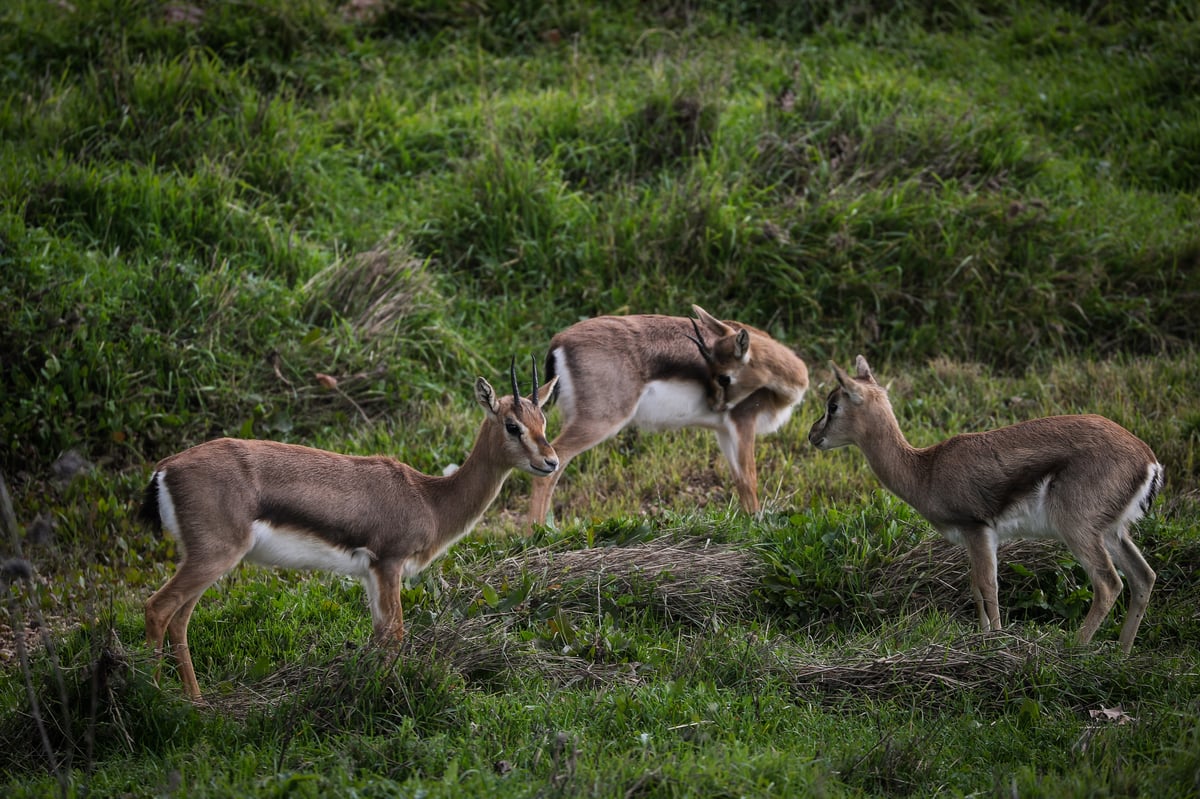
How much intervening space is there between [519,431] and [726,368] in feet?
6.59

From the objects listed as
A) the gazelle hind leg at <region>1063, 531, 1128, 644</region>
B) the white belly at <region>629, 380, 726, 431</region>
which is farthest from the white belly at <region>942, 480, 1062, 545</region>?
the white belly at <region>629, 380, 726, 431</region>

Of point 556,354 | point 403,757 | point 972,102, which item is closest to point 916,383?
point 556,354

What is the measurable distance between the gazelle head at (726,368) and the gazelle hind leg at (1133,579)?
8.46 feet

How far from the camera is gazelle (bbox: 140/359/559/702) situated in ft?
18.5

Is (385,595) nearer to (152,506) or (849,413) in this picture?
(152,506)

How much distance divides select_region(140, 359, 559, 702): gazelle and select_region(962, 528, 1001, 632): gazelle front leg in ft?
6.89

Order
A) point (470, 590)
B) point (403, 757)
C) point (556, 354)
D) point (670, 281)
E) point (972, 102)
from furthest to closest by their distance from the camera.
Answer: point (972, 102) < point (670, 281) < point (556, 354) < point (470, 590) < point (403, 757)

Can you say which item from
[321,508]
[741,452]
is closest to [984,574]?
[741,452]

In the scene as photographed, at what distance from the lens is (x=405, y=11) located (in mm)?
12367

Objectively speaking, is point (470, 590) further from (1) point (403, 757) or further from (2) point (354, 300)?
(2) point (354, 300)

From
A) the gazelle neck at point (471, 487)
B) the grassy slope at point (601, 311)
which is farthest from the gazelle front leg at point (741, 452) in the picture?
the gazelle neck at point (471, 487)

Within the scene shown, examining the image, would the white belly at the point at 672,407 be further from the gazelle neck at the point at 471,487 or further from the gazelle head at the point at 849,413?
the gazelle neck at the point at 471,487

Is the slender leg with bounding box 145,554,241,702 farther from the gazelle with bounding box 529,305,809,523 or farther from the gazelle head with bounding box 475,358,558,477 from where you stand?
the gazelle with bounding box 529,305,809,523

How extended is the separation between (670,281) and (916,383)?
201 centimetres
